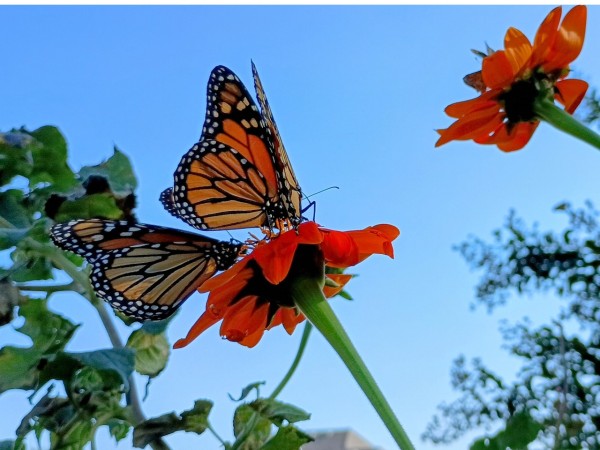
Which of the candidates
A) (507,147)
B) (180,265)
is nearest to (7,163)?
(180,265)

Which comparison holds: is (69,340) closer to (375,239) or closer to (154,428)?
(154,428)

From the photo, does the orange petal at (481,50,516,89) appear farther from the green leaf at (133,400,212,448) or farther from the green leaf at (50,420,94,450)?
the green leaf at (50,420,94,450)

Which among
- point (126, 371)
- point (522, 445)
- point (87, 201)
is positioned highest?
point (87, 201)

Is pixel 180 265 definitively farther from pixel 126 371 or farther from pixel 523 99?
pixel 523 99

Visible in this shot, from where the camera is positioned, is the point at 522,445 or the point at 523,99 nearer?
the point at 522,445

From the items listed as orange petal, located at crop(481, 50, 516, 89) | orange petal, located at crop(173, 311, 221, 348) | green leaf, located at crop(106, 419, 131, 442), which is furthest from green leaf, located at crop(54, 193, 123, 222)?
orange petal, located at crop(481, 50, 516, 89)

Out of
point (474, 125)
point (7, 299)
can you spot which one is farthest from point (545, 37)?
point (7, 299)
